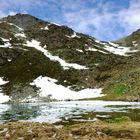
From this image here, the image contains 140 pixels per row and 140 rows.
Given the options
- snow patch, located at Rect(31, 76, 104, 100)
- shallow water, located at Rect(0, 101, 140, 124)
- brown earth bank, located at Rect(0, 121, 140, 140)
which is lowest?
brown earth bank, located at Rect(0, 121, 140, 140)

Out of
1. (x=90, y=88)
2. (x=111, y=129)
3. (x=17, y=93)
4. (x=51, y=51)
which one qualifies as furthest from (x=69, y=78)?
(x=111, y=129)

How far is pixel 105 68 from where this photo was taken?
523 feet

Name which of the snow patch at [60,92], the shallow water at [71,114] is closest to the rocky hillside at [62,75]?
the snow patch at [60,92]

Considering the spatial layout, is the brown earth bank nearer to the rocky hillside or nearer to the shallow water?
the shallow water

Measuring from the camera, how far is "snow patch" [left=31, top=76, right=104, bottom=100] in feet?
419

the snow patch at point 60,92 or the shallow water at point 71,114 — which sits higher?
the snow patch at point 60,92

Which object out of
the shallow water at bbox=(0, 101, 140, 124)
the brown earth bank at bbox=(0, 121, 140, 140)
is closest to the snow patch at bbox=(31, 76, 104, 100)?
the shallow water at bbox=(0, 101, 140, 124)

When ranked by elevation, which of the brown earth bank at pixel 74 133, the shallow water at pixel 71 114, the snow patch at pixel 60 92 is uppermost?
the snow patch at pixel 60 92

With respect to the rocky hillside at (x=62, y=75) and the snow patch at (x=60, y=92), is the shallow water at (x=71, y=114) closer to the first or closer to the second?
the rocky hillside at (x=62, y=75)

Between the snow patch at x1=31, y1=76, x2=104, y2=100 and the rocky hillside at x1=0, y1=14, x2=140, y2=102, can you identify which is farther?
A: the snow patch at x1=31, y1=76, x2=104, y2=100

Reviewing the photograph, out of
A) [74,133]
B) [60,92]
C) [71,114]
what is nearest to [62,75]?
[60,92]

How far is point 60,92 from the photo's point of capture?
13325 cm

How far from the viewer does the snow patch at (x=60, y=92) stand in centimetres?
12779

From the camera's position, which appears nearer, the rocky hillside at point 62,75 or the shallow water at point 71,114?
the shallow water at point 71,114
